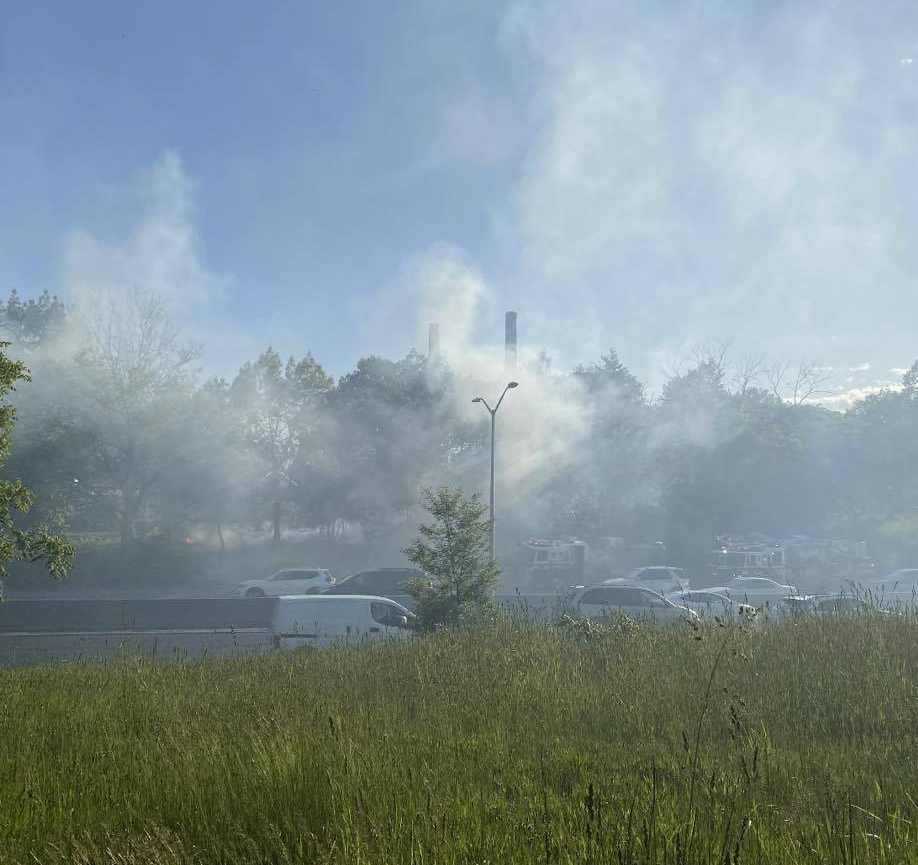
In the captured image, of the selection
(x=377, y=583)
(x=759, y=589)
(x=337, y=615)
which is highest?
(x=337, y=615)

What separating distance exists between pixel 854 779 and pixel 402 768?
8.47 ft

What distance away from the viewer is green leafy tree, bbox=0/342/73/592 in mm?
10781

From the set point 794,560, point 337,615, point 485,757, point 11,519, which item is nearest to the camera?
point 485,757

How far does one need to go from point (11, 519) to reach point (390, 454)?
3486 cm

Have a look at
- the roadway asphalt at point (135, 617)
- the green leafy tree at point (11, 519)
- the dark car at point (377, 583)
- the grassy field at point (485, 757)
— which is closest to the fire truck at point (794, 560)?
the dark car at point (377, 583)

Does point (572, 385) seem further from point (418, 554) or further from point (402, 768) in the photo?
point (402, 768)

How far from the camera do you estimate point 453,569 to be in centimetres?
1659

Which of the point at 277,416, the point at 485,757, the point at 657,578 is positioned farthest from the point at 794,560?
the point at 485,757

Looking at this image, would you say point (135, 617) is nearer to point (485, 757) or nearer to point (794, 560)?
point (485, 757)

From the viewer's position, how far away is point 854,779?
4.84 metres

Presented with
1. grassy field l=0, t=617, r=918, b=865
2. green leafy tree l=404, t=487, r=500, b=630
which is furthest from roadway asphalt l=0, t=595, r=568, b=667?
grassy field l=0, t=617, r=918, b=865

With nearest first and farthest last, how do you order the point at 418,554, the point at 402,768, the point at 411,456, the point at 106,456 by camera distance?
the point at 402,768 < the point at 418,554 < the point at 106,456 < the point at 411,456

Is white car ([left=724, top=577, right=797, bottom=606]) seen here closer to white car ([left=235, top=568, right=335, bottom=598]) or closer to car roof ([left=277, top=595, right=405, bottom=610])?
white car ([left=235, top=568, right=335, bottom=598])

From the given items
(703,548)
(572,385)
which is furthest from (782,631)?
(572,385)
